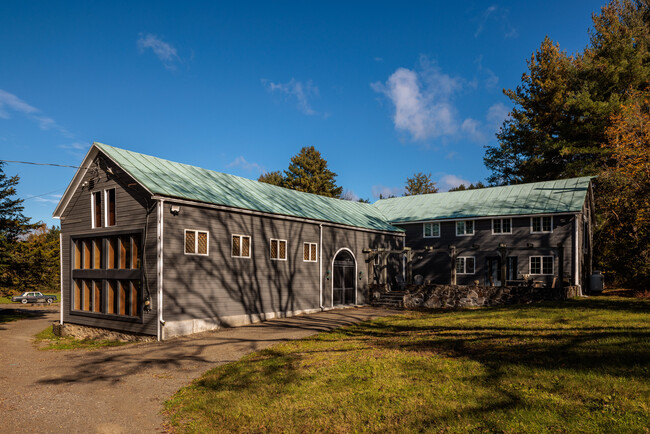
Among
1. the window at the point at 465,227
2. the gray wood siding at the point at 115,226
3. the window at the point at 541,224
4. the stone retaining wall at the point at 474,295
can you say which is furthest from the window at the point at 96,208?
the window at the point at 541,224

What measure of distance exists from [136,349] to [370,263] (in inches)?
604

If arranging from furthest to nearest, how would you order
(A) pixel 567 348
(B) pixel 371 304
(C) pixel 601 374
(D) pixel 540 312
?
(B) pixel 371 304 → (D) pixel 540 312 → (A) pixel 567 348 → (C) pixel 601 374

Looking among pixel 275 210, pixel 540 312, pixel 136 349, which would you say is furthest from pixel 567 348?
pixel 275 210

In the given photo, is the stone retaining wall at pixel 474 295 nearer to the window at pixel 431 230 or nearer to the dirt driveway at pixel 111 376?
the dirt driveway at pixel 111 376

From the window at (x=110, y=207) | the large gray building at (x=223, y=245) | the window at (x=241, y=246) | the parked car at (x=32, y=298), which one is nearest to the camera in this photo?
the large gray building at (x=223, y=245)

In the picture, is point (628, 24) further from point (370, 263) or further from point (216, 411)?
point (216, 411)

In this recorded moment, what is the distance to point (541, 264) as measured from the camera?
88.2ft

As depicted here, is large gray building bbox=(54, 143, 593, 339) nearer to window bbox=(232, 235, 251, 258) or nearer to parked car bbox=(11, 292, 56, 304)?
window bbox=(232, 235, 251, 258)

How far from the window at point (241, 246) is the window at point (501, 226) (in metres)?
18.2

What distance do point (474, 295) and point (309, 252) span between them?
9060 millimetres

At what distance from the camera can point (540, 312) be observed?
1518cm

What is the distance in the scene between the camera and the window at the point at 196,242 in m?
16.5

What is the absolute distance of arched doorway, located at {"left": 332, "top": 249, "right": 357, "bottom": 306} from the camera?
23.7 meters

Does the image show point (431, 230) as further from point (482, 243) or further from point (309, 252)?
point (309, 252)
